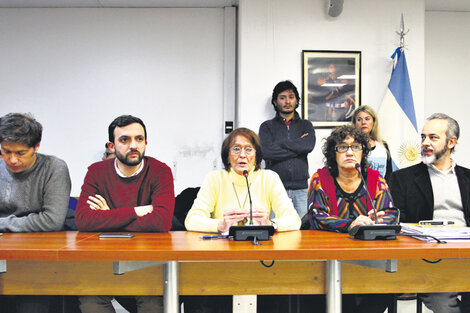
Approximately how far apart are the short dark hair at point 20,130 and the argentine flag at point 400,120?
3.00m

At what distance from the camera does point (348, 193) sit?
2043mm

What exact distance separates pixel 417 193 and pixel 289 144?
4.24 ft

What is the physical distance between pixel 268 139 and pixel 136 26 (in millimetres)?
2082

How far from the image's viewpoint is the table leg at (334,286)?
148 centimetres

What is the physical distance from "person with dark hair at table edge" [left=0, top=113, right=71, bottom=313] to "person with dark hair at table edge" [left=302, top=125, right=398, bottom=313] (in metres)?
1.25

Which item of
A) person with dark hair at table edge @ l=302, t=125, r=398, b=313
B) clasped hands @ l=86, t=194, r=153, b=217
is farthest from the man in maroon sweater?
person with dark hair at table edge @ l=302, t=125, r=398, b=313

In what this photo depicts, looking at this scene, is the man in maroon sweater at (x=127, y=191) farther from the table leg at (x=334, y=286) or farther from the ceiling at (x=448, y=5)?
the ceiling at (x=448, y=5)

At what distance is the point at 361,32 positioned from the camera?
4043 mm

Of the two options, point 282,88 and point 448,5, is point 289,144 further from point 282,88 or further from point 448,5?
point 448,5

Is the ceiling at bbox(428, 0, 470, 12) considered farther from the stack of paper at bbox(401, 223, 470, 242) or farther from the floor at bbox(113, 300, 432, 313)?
the stack of paper at bbox(401, 223, 470, 242)

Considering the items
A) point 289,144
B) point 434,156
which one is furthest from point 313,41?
point 434,156

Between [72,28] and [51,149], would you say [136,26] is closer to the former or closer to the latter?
[72,28]

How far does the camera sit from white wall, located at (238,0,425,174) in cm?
398

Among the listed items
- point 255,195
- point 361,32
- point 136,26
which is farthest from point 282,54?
point 255,195
